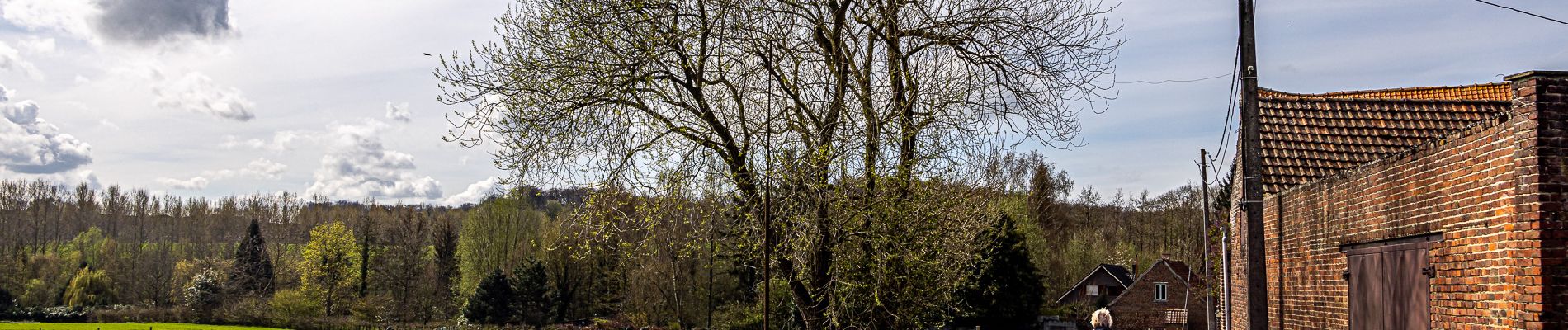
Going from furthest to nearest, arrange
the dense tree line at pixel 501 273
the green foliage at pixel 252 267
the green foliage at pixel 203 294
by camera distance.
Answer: the green foliage at pixel 252 267, the green foliage at pixel 203 294, the dense tree line at pixel 501 273

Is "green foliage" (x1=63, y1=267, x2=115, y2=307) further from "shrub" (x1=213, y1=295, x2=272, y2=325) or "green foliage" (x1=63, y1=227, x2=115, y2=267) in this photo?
"shrub" (x1=213, y1=295, x2=272, y2=325)

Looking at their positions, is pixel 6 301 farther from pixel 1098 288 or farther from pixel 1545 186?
pixel 1545 186

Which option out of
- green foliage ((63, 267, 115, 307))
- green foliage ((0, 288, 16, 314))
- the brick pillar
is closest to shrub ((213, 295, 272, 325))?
green foliage ((63, 267, 115, 307))

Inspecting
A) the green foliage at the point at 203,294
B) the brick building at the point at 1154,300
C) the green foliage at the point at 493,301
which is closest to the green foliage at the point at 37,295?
the green foliage at the point at 203,294

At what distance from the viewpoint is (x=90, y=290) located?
59.5 m

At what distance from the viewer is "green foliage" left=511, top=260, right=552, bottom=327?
45469mm

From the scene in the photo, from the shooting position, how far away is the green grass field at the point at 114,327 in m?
46.8

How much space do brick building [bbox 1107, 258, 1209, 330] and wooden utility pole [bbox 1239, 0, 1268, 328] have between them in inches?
1410

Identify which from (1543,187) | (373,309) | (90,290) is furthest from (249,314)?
(1543,187)

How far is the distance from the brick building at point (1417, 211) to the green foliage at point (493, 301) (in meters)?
38.0

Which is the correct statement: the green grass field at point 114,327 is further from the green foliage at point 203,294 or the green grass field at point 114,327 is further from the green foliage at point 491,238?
the green foliage at point 491,238

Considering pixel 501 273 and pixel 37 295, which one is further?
pixel 37 295

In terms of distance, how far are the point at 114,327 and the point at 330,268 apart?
10213mm

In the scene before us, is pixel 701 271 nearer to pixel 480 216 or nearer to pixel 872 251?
pixel 480 216
